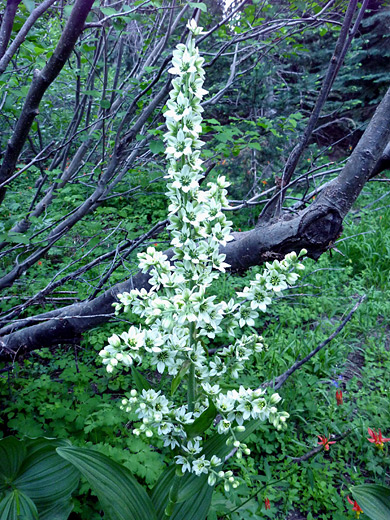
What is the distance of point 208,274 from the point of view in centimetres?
107

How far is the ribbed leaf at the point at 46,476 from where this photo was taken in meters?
1.63

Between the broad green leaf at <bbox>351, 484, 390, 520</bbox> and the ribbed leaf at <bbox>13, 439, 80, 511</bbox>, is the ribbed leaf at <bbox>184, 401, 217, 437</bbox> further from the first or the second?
the broad green leaf at <bbox>351, 484, 390, 520</bbox>

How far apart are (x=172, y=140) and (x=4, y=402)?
224 centimetres

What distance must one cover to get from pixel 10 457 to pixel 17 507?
246 millimetres

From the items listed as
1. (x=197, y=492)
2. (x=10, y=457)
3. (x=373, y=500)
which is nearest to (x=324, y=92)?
(x=197, y=492)

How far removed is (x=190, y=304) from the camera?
98cm

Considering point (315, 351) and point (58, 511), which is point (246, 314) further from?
point (58, 511)

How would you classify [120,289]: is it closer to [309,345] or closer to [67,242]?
[309,345]

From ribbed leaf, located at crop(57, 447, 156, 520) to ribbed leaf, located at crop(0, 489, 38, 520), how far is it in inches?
14.8

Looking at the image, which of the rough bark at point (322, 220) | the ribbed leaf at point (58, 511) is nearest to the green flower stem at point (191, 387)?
the rough bark at point (322, 220)

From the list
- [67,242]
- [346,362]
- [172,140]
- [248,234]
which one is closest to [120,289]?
[248,234]

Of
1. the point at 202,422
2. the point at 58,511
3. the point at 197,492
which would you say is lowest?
the point at 58,511

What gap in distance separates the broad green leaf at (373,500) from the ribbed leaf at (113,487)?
102cm

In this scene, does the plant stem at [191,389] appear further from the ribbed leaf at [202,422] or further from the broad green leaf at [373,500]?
the broad green leaf at [373,500]
